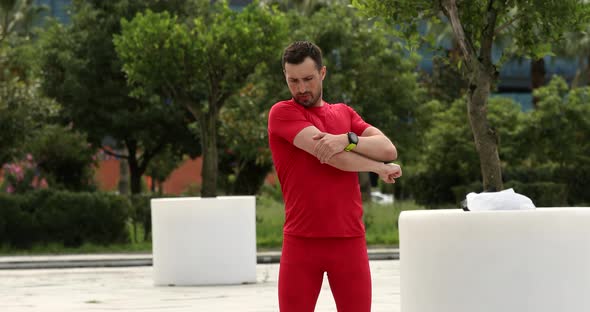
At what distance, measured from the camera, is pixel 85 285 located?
15453 millimetres

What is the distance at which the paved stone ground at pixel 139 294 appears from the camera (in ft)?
38.5

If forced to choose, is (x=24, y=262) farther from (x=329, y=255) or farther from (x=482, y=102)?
(x=329, y=255)

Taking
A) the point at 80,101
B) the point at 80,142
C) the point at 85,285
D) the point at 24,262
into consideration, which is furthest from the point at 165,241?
the point at 80,101

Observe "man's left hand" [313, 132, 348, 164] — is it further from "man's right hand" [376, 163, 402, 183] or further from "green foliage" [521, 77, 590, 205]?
"green foliage" [521, 77, 590, 205]

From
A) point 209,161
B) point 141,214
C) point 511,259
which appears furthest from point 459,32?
point 141,214

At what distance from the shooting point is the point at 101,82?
115 ft

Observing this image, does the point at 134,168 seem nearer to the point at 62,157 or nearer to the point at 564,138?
the point at 62,157

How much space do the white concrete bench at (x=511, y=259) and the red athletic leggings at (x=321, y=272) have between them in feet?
6.12

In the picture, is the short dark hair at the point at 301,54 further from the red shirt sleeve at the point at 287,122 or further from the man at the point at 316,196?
the red shirt sleeve at the point at 287,122

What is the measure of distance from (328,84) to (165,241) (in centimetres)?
1747

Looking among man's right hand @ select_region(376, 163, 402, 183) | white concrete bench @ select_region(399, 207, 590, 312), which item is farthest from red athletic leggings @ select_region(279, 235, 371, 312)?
white concrete bench @ select_region(399, 207, 590, 312)

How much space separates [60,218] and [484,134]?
16.4m

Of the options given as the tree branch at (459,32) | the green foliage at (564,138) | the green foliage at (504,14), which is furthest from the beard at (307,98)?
the green foliage at (564,138)

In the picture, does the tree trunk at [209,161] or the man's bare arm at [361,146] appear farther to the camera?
the tree trunk at [209,161]
